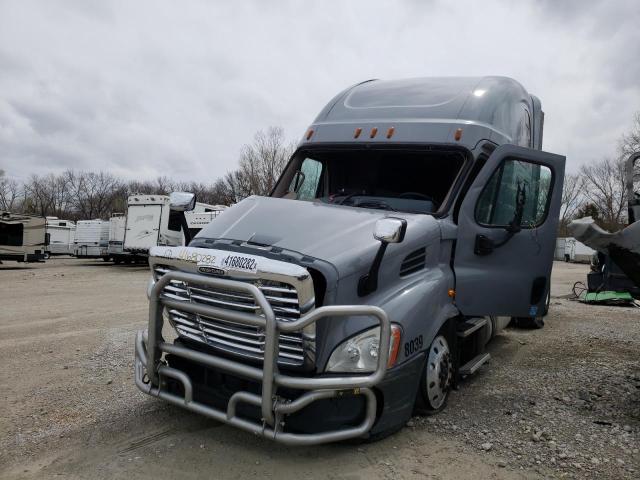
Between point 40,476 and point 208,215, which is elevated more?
point 208,215

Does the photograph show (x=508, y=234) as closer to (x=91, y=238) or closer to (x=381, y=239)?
(x=381, y=239)

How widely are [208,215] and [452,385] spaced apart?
17556 mm

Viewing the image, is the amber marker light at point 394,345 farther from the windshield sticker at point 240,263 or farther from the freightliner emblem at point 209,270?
the freightliner emblem at point 209,270

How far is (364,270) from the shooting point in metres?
3.55

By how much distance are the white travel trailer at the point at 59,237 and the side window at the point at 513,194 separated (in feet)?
100

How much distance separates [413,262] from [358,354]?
0.97 metres

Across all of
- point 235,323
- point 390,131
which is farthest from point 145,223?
point 235,323

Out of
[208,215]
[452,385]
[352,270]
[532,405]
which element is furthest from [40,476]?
[208,215]

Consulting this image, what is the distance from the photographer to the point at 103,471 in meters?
3.30

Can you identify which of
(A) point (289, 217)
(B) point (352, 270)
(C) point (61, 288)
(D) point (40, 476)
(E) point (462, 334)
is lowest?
(C) point (61, 288)

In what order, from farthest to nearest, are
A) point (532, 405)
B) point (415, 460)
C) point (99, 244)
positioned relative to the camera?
point (99, 244) → point (532, 405) → point (415, 460)

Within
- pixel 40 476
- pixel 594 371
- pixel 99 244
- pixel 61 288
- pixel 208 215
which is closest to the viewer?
pixel 40 476

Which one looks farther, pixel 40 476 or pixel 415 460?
pixel 415 460

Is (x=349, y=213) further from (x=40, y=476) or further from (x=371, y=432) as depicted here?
(x=40, y=476)
